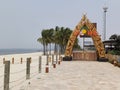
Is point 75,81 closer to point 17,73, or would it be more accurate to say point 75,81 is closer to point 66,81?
point 66,81

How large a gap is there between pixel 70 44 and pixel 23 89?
127 feet

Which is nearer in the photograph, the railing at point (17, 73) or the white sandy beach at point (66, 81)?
the railing at point (17, 73)

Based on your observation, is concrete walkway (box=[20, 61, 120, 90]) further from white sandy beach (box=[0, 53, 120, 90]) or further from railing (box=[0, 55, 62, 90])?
railing (box=[0, 55, 62, 90])

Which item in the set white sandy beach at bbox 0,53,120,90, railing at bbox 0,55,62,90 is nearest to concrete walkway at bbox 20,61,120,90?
white sandy beach at bbox 0,53,120,90

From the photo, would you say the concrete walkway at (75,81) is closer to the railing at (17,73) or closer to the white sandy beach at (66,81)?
the white sandy beach at (66,81)

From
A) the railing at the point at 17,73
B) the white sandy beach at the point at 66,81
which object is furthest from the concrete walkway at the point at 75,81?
the railing at the point at 17,73

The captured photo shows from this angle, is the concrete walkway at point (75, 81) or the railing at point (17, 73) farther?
the concrete walkway at point (75, 81)

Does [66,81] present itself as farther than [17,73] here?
No

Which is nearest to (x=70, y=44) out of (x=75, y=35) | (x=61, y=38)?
(x=75, y=35)

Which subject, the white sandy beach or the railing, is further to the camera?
the white sandy beach

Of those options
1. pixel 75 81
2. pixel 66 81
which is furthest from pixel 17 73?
pixel 75 81

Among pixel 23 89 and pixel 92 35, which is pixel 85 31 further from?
pixel 23 89

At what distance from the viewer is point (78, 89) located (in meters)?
15.9

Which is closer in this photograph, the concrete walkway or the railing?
the railing
